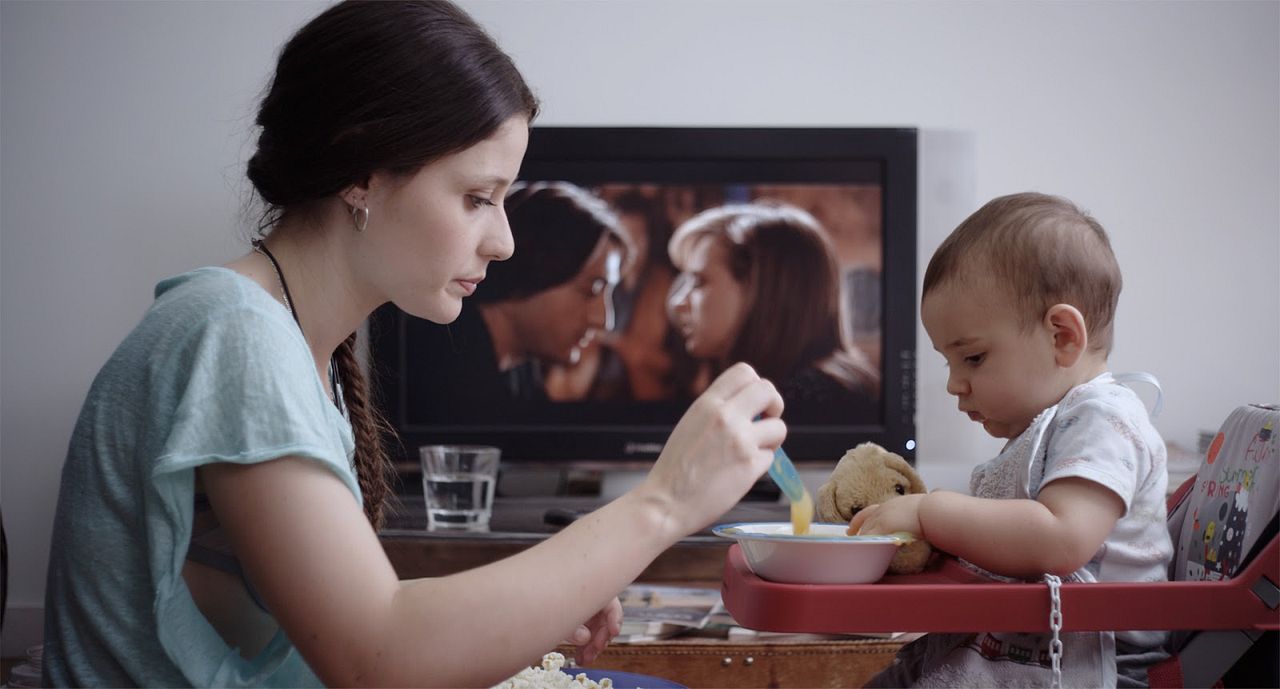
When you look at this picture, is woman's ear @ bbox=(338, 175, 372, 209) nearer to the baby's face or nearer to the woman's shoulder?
the woman's shoulder

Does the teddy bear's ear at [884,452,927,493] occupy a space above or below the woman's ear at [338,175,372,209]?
below

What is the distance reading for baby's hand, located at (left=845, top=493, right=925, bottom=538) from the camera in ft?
3.72

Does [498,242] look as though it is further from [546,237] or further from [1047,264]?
[546,237]

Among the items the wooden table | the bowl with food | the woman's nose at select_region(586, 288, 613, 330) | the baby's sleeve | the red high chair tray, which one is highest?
the baby's sleeve

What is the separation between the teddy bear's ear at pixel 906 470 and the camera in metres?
1.29

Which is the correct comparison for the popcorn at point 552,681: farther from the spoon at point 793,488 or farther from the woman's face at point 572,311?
the woman's face at point 572,311

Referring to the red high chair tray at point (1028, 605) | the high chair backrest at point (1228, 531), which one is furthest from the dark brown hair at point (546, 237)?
the red high chair tray at point (1028, 605)

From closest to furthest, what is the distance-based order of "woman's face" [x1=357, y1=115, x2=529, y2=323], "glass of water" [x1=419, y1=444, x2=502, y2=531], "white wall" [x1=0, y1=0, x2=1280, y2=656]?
1. "woman's face" [x1=357, y1=115, x2=529, y2=323]
2. "glass of water" [x1=419, y1=444, x2=502, y2=531]
3. "white wall" [x1=0, y1=0, x2=1280, y2=656]

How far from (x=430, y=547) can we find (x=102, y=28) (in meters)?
1.74

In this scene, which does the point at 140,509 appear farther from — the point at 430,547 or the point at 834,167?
the point at 834,167

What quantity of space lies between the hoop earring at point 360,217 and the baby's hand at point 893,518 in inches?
22.1

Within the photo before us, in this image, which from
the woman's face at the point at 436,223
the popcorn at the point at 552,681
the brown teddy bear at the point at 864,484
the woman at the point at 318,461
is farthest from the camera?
the brown teddy bear at the point at 864,484

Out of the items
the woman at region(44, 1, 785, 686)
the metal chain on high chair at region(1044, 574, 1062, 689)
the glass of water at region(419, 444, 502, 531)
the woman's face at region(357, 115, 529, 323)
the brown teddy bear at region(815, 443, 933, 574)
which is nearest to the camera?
the woman at region(44, 1, 785, 686)

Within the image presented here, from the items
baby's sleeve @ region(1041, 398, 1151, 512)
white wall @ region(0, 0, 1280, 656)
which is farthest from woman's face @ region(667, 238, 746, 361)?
baby's sleeve @ region(1041, 398, 1151, 512)
